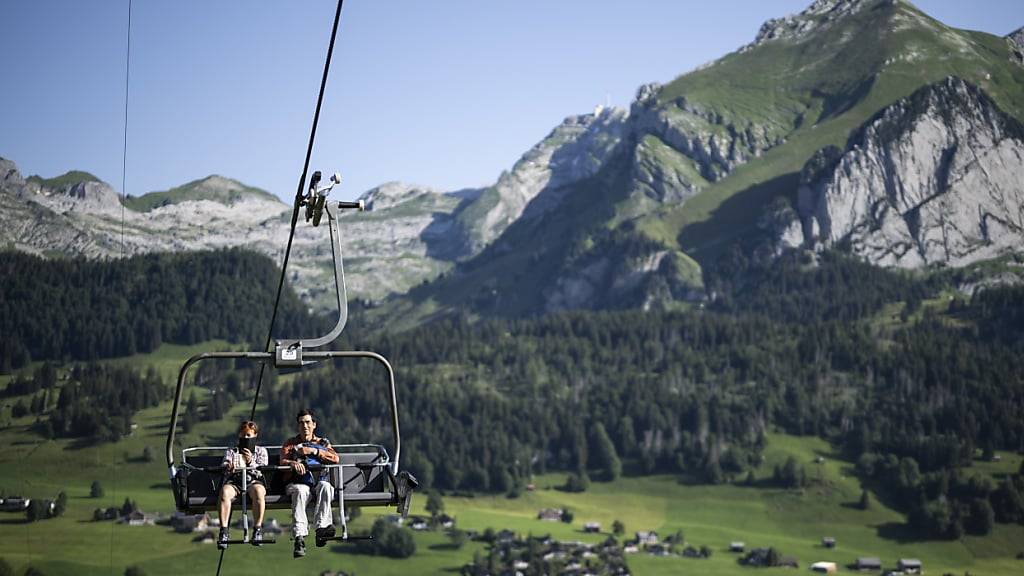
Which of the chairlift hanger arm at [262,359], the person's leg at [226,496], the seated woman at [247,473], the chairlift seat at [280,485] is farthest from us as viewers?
the chairlift seat at [280,485]

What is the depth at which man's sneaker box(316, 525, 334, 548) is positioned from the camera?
2607cm

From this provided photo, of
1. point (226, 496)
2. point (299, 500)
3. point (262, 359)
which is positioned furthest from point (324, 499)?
point (262, 359)

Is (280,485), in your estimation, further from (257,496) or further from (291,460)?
(257,496)

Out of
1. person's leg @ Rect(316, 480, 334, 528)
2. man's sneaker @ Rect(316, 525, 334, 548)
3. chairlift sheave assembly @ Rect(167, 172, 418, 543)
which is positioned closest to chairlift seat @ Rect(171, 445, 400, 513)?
chairlift sheave assembly @ Rect(167, 172, 418, 543)

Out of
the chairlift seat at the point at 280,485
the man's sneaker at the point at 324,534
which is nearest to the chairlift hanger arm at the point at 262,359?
the chairlift seat at the point at 280,485

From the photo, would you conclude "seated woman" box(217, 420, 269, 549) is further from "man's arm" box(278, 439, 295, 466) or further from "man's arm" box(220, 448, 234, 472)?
"man's arm" box(278, 439, 295, 466)

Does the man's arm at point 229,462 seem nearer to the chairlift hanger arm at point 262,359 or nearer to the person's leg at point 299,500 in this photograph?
the chairlift hanger arm at point 262,359

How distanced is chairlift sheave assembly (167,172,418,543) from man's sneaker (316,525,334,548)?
1.02 feet

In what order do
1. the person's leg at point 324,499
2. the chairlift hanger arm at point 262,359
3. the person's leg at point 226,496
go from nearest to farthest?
the chairlift hanger arm at point 262,359 < the person's leg at point 226,496 < the person's leg at point 324,499

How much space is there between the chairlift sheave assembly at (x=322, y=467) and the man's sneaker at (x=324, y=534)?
310mm

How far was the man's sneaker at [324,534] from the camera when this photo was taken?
26.1 metres

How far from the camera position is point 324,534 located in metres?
→ 26.3

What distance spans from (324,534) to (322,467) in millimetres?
1657

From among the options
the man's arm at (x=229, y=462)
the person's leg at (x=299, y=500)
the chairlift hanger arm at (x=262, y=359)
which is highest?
the chairlift hanger arm at (x=262, y=359)
